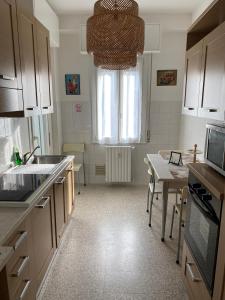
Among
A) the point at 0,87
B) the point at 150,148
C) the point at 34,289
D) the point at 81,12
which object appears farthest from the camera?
the point at 150,148

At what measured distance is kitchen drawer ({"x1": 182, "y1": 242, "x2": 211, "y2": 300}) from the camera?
1.33 meters

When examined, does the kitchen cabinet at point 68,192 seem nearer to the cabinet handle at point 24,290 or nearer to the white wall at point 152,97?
the cabinet handle at point 24,290

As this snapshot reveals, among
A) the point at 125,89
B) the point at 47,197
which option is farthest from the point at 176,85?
the point at 47,197

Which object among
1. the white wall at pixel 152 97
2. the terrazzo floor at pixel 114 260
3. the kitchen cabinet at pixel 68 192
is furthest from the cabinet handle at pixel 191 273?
the white wall at pixel 152 97

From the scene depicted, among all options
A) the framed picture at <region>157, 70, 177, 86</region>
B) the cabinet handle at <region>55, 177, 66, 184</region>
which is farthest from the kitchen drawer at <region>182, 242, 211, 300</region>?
the framed picture at <region>157, 70, 177, 86</region>

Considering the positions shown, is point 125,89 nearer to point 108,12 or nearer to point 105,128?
point 105,128

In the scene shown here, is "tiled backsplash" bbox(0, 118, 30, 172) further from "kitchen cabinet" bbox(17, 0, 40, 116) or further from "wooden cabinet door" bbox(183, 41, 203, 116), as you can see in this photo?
"wooden cabinet door" bbox(183, 41, 203, 116)

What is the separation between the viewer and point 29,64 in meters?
1.85

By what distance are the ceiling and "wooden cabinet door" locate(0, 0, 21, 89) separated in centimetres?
168

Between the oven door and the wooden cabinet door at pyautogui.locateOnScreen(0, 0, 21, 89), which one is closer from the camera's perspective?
the oven door

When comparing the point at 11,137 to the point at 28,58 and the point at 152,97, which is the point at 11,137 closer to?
the point at 28,58

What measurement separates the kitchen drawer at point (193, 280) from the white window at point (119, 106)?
2387 millimetres

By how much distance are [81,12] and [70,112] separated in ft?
4.94

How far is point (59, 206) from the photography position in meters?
2.17
